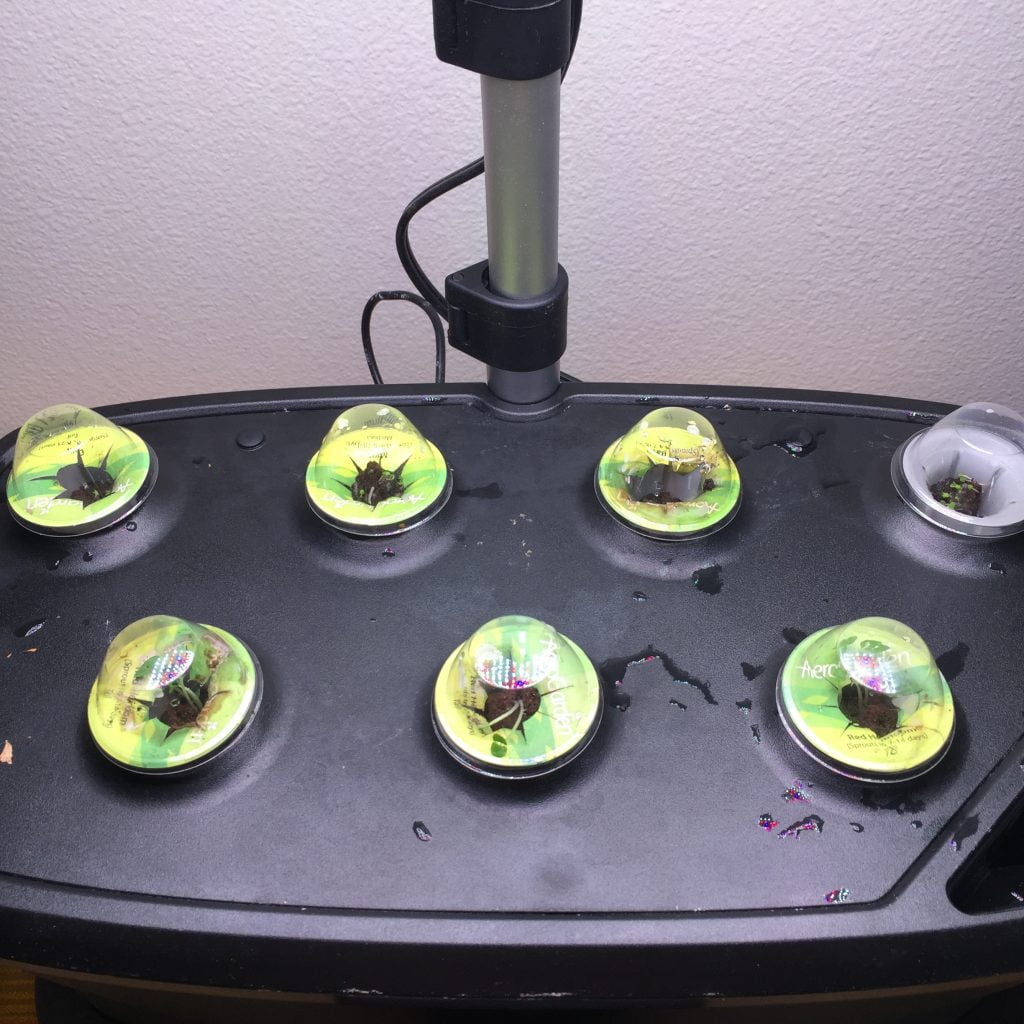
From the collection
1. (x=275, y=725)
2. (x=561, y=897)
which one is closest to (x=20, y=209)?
(x=275, y=725)

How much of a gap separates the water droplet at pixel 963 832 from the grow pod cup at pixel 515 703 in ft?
0.52

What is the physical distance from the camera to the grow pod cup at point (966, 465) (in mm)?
542

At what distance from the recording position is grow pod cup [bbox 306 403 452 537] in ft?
1.75

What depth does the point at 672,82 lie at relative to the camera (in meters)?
0.67

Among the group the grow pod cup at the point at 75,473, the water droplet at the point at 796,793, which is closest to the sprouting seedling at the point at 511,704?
the water droplet at the point at 796,793

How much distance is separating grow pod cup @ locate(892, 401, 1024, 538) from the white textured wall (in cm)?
25

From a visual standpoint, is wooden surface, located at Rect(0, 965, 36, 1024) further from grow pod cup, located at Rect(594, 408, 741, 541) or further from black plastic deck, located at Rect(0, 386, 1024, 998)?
grow pod cup, located at Rect(594, 408, 741, 541)

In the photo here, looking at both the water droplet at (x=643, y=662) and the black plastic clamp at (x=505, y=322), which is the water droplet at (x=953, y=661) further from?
the black plastic clamp at (x=505, y=322)

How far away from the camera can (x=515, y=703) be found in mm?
458

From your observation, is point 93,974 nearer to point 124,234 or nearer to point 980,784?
point 980,784

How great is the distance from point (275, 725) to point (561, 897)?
152mm

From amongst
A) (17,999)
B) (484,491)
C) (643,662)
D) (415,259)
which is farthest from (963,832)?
(17,999)

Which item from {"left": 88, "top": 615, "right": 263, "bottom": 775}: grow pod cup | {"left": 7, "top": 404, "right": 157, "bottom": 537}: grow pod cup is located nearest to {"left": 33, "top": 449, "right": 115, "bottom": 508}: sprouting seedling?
{"left": 7, "top": 404, "right": 157, "bottom": 537}: grow pod cup

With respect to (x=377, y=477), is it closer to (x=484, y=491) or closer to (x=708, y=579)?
(x=484, y=491)
